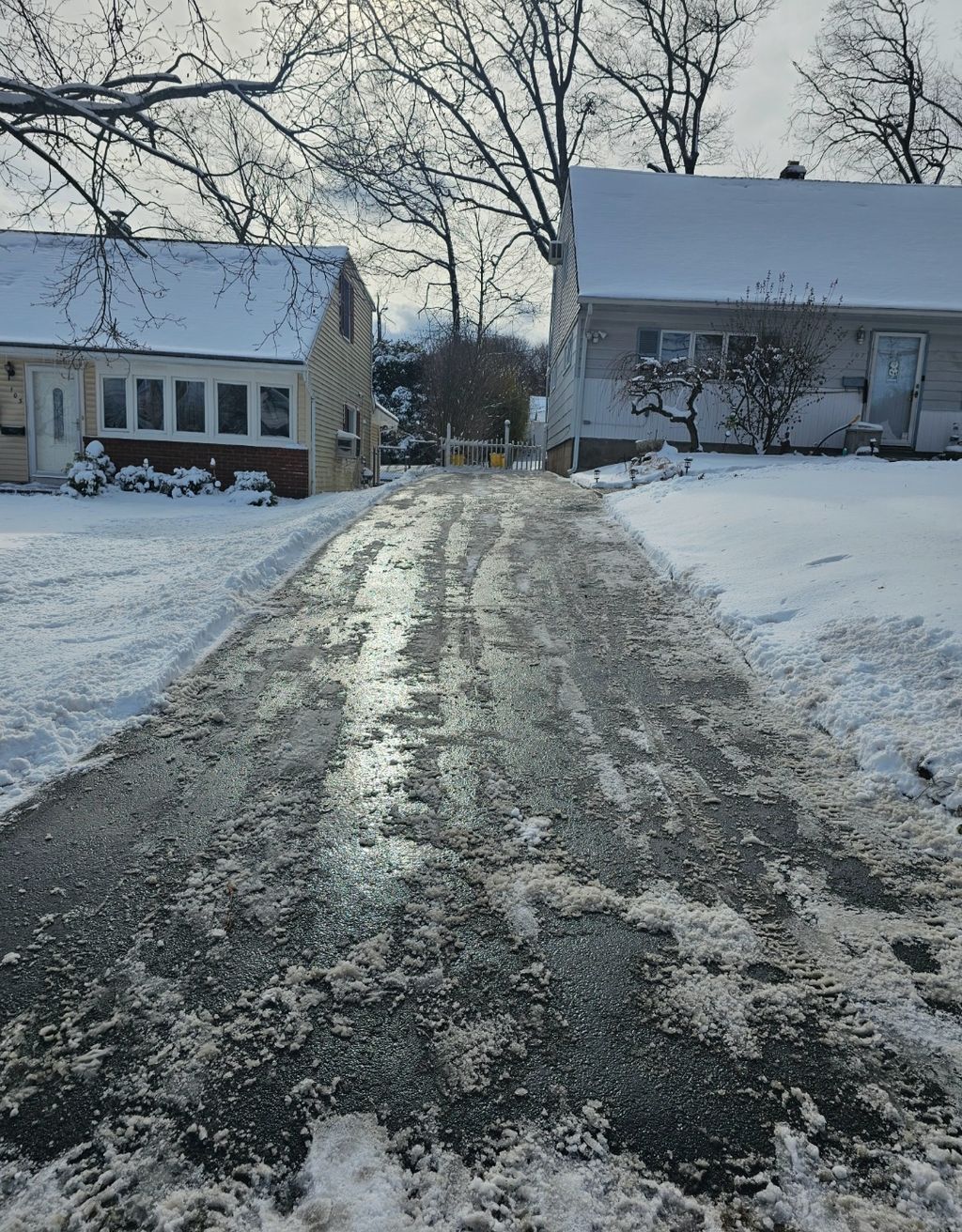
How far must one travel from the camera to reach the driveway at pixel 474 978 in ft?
5.16

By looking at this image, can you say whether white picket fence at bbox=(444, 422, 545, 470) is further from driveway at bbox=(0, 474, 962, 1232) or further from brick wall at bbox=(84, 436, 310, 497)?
driveway at bbox=(0, 474, 962, 1232)

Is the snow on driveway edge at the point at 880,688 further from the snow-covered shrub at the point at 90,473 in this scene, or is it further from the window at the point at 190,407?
the window at the point at 190,407

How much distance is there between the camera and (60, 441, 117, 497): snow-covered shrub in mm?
13852

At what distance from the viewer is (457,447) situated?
28781mm

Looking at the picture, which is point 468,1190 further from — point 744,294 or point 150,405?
point 150,405

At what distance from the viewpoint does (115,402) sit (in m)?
15.5

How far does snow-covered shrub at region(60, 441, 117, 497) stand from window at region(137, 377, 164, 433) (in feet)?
3.40

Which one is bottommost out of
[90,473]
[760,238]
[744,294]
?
[90,473]

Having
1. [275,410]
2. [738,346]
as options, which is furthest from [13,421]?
[738,346]

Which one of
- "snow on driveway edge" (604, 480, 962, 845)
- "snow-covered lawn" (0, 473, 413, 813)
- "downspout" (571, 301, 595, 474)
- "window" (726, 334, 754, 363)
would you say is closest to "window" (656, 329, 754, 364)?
"window" (726, 334, 754, 363)

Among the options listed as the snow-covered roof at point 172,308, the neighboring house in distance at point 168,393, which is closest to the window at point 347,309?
the snow-covered roof at point 172,308

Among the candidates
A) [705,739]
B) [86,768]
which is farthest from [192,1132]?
[705,739]

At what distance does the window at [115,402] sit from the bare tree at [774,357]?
38.3 feet

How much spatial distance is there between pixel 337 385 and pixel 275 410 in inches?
146
